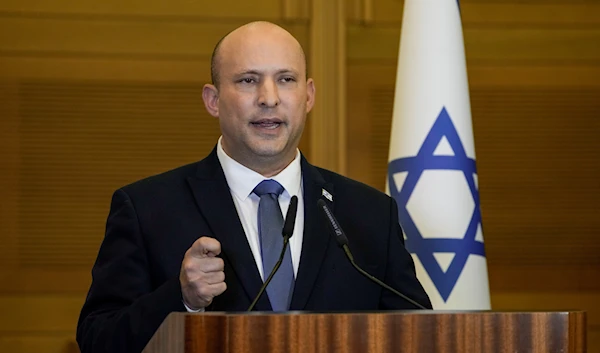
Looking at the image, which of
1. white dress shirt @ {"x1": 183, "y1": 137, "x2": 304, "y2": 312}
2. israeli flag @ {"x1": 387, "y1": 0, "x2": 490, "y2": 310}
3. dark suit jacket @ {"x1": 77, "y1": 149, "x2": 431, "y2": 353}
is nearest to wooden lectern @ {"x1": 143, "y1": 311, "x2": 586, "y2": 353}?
dark suit jacket @ {"x1": 77, "y1": 149, "x2": 431, "y2": 353}

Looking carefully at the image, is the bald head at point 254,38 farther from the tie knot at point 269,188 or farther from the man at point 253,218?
the tie knot at point 269,188

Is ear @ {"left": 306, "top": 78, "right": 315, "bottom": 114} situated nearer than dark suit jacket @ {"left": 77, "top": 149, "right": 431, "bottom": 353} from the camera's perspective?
No

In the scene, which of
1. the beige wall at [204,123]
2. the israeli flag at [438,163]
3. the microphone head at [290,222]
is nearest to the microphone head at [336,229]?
the microphone head at [290,222]

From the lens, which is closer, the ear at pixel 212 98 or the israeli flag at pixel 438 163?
the ear at pixel 212 98

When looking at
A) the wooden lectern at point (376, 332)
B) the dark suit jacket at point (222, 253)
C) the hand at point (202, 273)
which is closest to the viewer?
the wooden lectern at point (376, 332)

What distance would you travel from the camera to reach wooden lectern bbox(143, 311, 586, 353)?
1632 millimetres

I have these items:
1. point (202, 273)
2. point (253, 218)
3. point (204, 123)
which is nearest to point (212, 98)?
point (253, 218)

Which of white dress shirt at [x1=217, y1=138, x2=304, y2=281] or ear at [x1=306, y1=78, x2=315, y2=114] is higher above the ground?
ear at [x1=306, y1=78, x2=315, y2=114]

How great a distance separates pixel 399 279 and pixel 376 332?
86cm

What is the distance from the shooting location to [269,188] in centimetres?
248

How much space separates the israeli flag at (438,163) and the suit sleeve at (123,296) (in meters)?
1.32

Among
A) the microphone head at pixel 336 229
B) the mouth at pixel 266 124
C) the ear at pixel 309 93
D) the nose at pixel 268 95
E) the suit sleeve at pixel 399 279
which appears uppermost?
the ear at pixel 309 93

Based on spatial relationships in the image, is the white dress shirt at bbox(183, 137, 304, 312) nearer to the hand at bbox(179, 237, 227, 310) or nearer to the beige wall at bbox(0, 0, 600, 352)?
the hand at bbox(179, 237, 227, 310)

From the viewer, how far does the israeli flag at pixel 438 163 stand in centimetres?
350
